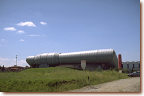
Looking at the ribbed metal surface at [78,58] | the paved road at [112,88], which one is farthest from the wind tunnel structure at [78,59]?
the paved road at [112,88]

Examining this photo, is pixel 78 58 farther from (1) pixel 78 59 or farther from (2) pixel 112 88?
(2) pixel 112 88

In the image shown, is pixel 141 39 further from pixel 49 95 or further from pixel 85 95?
pixel 49 95

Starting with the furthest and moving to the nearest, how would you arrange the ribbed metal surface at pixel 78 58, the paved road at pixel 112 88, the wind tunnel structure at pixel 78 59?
the wind tunnel structure at pixel 78 59
the ribbed metal surface at pixel 78 58
the paved road at pixel 112 88

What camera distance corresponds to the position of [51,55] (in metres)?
75.9

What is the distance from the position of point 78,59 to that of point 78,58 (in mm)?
414

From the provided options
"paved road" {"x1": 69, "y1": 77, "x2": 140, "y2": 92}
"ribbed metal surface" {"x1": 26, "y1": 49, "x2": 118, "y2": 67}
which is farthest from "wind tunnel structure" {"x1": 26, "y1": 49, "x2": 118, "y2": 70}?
"paved road" {"x1": 69, "y1": 77, "x2": 140, "y2": 92}

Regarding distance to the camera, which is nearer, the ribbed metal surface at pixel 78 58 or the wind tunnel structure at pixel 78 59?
the ribbed metal surface at pixel 78 58

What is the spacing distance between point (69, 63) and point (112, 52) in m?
19.0

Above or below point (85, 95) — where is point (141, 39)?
above

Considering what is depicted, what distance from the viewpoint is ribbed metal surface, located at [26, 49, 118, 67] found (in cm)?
6351

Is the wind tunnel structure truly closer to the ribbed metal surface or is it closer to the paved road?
the ribbed metal surface

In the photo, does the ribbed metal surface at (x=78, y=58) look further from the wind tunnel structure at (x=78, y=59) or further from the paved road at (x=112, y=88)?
the paved road at (x=112, y=88)

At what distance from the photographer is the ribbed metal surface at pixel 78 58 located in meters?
63.5

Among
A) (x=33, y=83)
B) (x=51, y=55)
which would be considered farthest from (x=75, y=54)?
(x=33, y=83)
